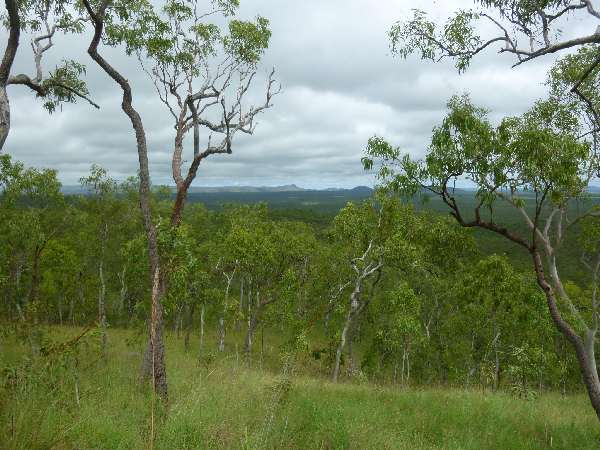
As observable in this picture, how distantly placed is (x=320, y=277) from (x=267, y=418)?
2656 centimetres

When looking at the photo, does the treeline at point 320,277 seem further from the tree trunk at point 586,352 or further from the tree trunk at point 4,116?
the tree trunk at point 4,116

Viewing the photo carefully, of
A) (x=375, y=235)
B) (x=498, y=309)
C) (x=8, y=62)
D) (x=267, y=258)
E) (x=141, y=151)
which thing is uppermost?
(x=8, y=62)

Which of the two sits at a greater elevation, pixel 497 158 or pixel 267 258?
pixel 497 158

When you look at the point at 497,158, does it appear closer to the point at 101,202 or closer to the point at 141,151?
the point at 141,151

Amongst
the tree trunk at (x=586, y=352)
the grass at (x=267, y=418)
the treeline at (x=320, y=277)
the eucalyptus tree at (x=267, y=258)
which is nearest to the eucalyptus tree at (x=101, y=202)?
the treeline at (x=320, y=277)

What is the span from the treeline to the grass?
5.41ft

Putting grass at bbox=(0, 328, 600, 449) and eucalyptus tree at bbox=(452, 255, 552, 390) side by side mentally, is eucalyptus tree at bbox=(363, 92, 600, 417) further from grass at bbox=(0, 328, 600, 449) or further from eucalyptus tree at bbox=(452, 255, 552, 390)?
eucalyptus tree at bbox=(452, 255, 552, 390)

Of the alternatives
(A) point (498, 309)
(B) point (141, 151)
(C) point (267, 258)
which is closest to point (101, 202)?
(C) point (267, 258)

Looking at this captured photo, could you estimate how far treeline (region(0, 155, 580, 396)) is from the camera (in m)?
20.8

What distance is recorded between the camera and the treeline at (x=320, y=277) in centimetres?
2080

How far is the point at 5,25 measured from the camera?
11.3 meters

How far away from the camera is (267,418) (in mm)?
6605

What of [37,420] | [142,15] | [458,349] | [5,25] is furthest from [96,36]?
[458,349]

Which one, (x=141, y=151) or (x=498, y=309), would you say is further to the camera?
Result: (x=498, y=309)
